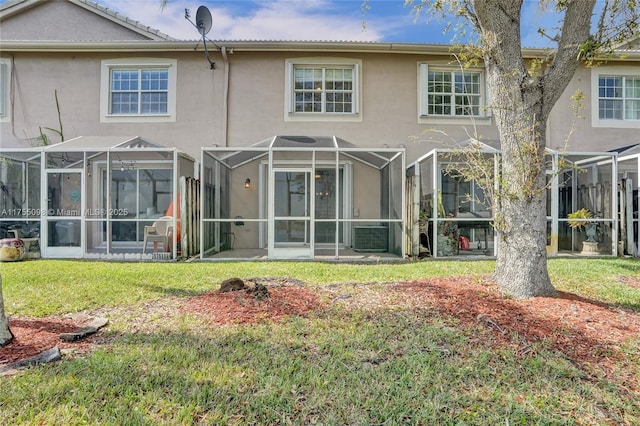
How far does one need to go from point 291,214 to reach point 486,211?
6077 millimetres

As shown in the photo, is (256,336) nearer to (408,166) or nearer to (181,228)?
(181,228)

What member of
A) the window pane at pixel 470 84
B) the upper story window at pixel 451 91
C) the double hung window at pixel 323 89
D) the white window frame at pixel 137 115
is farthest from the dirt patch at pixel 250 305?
the window pane at pixel 470 84

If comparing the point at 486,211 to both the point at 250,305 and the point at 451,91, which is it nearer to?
the point at 451,91

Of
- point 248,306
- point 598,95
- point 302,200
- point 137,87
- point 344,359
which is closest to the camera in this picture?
point 344,359

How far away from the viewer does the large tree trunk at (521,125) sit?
4.45 metres

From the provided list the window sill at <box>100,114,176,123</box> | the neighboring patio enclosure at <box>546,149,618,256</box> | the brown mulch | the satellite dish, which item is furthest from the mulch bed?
the neighboring patio enclosure at <box>546,149,618,256</box>

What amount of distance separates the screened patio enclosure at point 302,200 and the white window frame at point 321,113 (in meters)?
1.11

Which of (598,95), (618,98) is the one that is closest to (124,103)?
(598,95)

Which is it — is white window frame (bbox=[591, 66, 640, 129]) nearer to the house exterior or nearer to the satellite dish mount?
the house exterior

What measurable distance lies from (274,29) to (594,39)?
9430 mm

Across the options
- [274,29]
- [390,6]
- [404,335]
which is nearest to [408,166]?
[390,6]

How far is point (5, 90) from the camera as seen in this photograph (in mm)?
11203

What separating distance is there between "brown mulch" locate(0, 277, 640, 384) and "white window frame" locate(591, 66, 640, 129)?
392 inches

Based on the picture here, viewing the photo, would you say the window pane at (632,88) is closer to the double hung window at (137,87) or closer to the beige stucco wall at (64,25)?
the double hung window at (137,87)
